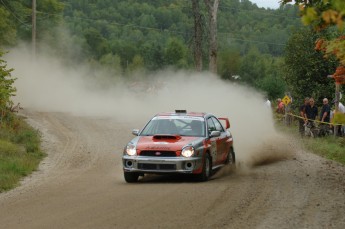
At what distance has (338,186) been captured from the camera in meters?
14.5

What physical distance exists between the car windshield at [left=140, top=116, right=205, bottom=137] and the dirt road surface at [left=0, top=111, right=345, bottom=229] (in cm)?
109

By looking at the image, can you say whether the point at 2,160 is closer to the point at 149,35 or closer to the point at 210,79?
the point at 210,79

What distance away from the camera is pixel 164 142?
15.0 m

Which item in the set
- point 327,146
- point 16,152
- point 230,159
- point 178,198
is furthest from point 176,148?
point 327,146

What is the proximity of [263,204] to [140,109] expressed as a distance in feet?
98.0

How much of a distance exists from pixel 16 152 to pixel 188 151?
7.94 meters

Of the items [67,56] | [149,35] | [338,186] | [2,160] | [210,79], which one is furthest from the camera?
[149,35]

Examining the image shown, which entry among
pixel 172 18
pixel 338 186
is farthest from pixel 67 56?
pixel 172 18

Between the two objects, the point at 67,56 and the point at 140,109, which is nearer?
the point at 140,109

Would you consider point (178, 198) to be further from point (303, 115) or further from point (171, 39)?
point (171, 39)

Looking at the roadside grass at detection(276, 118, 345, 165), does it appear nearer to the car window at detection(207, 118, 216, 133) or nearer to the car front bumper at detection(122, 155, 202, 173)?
the car window at detection(207, 118, 216, 133)

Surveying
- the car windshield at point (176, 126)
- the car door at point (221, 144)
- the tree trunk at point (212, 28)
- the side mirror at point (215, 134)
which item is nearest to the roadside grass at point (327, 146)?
the car door at point (221, 144)

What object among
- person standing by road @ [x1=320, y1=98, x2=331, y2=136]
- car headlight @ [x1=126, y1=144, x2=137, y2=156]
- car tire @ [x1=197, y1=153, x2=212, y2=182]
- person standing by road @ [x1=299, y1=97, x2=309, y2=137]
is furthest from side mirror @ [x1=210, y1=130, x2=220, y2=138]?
person standing by road @ [x1=299, y1=97, x2=309, y2=137]

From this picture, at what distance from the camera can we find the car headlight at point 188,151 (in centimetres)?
1476
